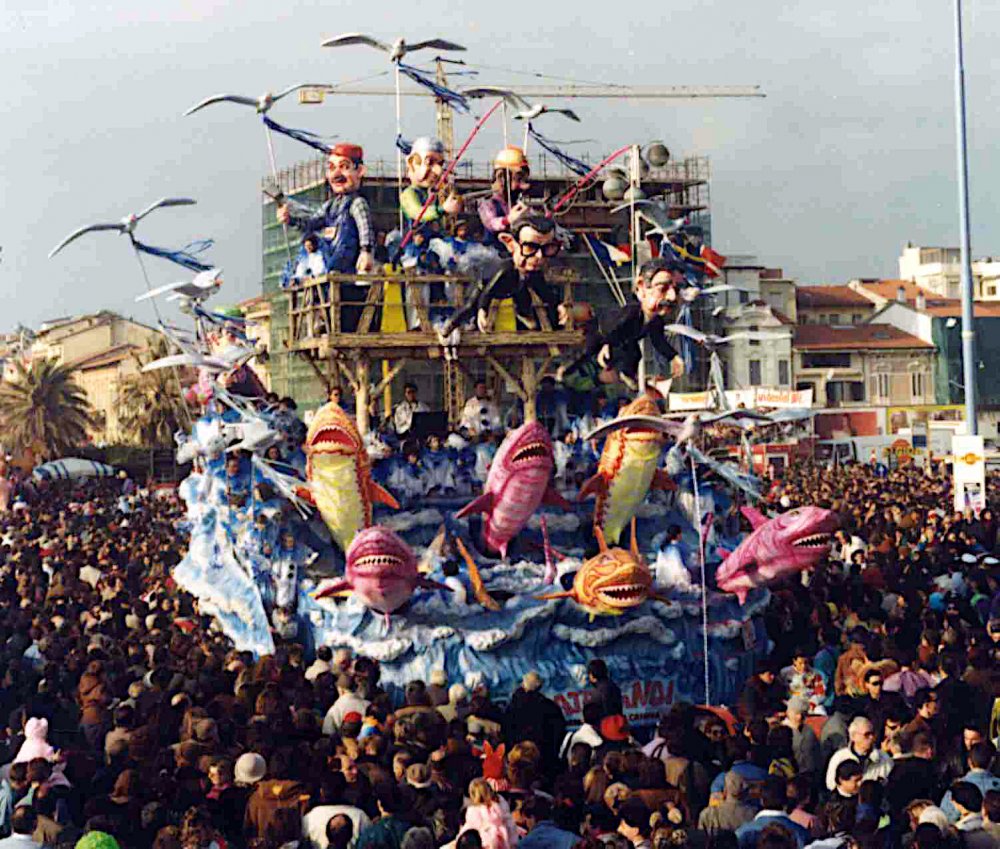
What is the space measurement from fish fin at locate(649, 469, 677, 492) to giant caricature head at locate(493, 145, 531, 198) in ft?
11.4

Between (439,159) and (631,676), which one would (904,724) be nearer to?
(631,676)

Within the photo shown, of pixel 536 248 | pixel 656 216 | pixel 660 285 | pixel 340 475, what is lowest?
pixel 340 475

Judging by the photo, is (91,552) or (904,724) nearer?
(904,724)

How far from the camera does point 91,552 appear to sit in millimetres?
23656

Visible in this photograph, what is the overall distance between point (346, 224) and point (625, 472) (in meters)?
4.18

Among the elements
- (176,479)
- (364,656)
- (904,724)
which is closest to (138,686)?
(364,656)

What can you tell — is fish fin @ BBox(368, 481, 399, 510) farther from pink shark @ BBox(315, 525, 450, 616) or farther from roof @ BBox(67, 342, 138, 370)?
roof @ BBox(67, 342, 138, 370)

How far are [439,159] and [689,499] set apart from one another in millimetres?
4519

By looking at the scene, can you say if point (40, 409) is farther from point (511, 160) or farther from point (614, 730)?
point (614, 730)

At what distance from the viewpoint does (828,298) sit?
64.9m

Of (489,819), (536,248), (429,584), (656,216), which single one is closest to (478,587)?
(429,584)

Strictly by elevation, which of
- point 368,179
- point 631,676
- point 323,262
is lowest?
point 631,676

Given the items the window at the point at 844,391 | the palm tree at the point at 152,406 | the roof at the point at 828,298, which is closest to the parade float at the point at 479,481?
the palm tree at the point at 152,406

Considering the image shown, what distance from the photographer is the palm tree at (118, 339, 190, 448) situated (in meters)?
47.6
